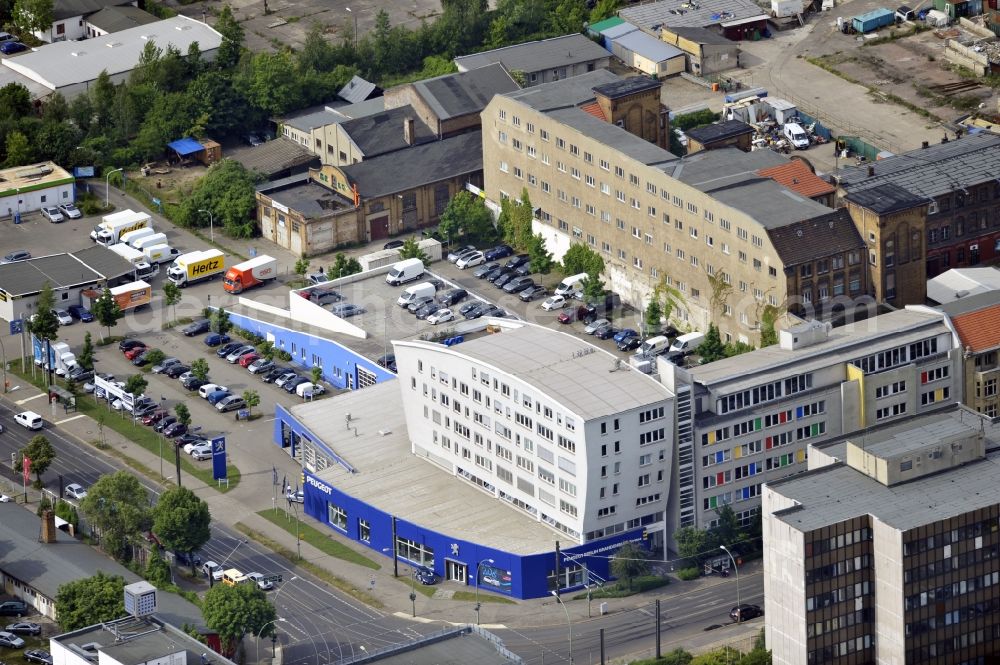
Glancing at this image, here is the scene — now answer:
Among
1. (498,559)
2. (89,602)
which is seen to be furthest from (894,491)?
(89,602)

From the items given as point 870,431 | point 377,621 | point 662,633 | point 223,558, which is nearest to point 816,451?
point 870,431

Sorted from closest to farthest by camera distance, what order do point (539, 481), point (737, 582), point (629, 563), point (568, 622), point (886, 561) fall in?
point (886, 561) < point (568, 622) < point (737, 582) < point (629, 563) < point (539, 481)

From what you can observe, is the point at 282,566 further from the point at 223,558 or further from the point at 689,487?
the point at 689,487

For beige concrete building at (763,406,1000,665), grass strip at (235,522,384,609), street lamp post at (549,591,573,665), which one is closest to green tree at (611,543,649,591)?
street lamp post at (549,591,573,665)

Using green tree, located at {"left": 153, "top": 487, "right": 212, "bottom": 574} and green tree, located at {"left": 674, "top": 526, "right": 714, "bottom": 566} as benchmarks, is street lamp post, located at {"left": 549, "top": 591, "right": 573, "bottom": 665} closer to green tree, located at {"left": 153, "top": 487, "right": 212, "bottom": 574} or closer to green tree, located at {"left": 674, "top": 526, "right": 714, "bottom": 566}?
green tree, located at {"left": 674, "top": 526, "right": 714, "bottom": 566}

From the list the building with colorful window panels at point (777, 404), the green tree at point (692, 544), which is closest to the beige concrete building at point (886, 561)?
the green tree at point (692, 544)

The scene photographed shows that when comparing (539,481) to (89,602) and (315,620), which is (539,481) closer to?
(315,620)
